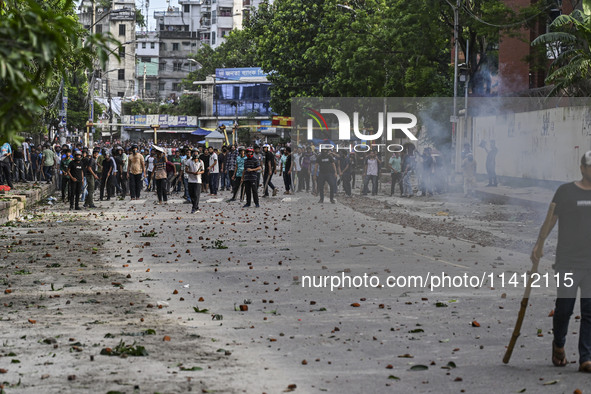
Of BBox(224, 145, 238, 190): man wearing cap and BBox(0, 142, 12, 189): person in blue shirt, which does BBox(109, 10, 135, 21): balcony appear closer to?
BBox(224, 145, 238, 190): man wearing cap

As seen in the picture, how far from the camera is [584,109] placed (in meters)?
32.3

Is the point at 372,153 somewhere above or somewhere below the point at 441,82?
below

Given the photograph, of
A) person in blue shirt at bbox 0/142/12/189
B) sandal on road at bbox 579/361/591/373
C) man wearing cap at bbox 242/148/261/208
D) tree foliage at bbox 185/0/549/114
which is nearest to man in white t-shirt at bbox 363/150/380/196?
tree foliage at bbox 185/0/549/114

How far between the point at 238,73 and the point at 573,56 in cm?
6869

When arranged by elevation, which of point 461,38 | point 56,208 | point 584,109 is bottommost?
point 56,208

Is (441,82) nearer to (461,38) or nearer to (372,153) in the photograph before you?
(461,38)

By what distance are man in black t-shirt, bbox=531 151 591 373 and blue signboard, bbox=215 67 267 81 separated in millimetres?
91099

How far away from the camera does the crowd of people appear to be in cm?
2648

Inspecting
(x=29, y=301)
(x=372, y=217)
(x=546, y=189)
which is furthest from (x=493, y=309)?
(x=546, y=189)

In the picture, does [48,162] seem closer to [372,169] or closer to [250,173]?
[372,169]

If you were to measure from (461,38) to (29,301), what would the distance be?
34258mm

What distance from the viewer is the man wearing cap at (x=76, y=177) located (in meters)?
25.8

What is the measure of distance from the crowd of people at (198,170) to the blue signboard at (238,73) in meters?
56.4

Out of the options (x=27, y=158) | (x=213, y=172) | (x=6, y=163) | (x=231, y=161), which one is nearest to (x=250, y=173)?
(x=213, y=172)
